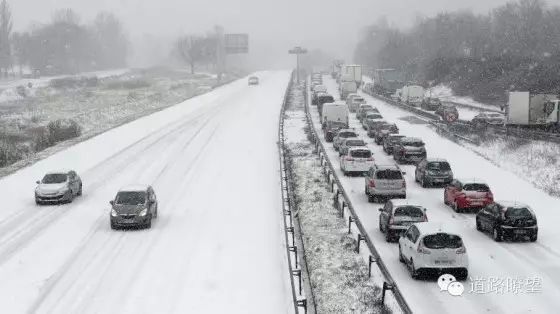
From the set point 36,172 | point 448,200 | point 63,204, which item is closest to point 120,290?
point 63,204

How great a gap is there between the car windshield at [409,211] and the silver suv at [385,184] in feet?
21.9

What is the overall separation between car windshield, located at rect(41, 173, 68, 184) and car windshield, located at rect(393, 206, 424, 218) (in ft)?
53.2

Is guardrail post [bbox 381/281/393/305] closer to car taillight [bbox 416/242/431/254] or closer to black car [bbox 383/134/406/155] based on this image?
car taillight [bbox 416/242/431/254]

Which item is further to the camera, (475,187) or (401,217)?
(475,187)

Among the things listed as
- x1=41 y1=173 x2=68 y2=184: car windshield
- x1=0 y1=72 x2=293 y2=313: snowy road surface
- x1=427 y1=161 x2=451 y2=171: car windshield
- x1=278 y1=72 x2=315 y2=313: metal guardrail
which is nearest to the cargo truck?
x1=278 y1=72 x2=315 y2=313: metal guardrail

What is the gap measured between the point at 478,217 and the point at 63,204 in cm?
1812

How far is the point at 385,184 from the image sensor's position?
3250cm

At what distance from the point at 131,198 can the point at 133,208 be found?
867mm

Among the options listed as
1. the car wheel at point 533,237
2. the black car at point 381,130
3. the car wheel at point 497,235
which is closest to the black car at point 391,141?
the black car at point 381,130

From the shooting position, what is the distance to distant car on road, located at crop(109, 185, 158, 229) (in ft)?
92.8

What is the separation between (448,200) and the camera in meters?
32.3

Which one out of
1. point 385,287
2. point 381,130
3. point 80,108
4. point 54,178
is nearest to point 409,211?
point 385,287

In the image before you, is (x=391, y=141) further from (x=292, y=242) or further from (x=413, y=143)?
(x=292, y=242)

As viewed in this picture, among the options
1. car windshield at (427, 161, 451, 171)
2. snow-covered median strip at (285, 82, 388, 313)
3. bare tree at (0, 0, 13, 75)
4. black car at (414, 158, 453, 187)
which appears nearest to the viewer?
snow-covered median strip at (285, 82, 388, 313)
